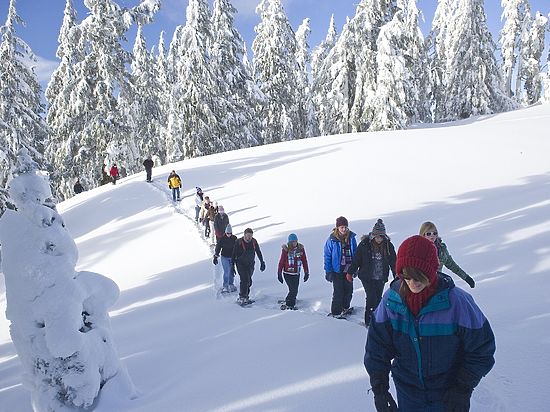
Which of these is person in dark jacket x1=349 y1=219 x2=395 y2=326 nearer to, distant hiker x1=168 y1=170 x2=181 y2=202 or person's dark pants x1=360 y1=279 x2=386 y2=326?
person's dark pants x1=360 y1=279 x2=386 y2=326

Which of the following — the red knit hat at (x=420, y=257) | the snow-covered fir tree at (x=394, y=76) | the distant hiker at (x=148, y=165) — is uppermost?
the snow-covered fir tree at (x=394, y=76)

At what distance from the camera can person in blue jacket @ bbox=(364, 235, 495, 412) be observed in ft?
8.04

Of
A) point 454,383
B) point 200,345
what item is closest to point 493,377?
point 454,383

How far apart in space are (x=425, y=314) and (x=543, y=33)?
48.6 m

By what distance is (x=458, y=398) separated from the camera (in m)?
2.51

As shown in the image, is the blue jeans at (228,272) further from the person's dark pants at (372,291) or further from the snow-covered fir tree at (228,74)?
the snow-covered fir tree at (228,74)

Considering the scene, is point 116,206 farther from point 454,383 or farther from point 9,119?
point 454,383

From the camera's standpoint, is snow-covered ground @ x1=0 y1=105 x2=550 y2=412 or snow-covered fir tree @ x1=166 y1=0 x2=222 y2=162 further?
snow-covered fir tree @ x1=166 y1=0 x2=222 y2=162

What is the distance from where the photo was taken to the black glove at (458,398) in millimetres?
2506

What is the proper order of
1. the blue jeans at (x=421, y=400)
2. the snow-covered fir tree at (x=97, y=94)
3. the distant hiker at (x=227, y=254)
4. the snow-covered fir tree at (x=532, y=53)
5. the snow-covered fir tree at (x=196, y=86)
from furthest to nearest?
the snow-covered fir tree at (x=532, y=53)
the snow-covered fir tree at (x=196, y=86)
the snow-covered fir tree at (x=97, y=94)
the distant hiker at (x=227, y=254)
the blue jeans at (x=421, y=400)

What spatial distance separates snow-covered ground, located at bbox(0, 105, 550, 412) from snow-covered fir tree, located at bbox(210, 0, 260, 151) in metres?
9.07

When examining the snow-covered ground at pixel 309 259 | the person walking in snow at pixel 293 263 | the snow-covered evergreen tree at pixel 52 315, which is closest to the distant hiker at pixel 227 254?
the snow-covered ground at pixel 309 259

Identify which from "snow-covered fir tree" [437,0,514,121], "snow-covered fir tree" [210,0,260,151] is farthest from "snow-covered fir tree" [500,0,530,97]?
"snow-covered fir tree" [210,0,260,151]

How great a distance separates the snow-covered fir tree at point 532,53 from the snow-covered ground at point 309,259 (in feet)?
69.7
